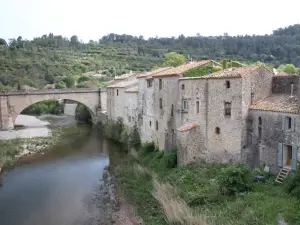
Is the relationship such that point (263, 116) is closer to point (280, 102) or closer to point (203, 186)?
point (280, 102)

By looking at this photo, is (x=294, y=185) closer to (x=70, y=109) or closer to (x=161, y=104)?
(x=161, y=104)

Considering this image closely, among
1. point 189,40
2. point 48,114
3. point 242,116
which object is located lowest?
point 48,114

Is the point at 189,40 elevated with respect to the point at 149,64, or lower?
elevated

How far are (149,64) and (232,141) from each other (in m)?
80.0

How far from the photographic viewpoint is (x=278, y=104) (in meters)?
17.4

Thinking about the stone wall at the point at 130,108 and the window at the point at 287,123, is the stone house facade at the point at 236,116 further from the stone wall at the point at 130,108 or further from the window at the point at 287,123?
the stone wall at the point at 130,108

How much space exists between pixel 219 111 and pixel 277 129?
3731mm

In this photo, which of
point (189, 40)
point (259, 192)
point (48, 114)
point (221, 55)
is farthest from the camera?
point (189, 40)

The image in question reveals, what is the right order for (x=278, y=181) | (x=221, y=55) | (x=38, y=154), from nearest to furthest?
(x=278, y=181)
(x=38, y=154)
(x=221, y=55)

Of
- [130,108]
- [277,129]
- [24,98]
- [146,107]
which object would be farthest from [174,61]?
[277,129]

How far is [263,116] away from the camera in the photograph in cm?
1759

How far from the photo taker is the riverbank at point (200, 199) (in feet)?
42.5

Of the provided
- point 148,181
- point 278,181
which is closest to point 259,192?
point 278,181

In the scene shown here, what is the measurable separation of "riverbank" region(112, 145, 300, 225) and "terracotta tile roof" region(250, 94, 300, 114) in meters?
3.52
